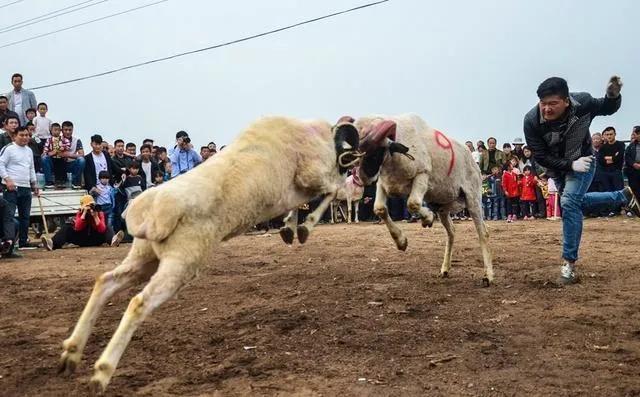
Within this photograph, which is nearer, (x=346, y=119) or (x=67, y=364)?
(x=67, y=364)

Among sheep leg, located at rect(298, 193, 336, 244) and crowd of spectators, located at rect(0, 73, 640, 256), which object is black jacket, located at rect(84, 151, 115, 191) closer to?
crowd of spectators, located at rect(0, 73, 640, 256)

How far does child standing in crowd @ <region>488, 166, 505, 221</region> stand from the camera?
19.3 m

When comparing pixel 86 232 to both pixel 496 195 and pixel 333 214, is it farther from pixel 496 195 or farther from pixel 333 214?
pixel 496 195

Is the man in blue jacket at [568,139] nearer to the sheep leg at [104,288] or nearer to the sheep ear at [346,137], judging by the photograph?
the sheep ear at [346,137]

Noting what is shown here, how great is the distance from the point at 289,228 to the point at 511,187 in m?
14.0

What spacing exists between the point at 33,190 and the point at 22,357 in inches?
329

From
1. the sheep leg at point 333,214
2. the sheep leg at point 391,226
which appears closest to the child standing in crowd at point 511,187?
the sheep leg at point 333,214

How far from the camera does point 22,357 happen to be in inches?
215

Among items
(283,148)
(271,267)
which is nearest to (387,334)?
(283,148)

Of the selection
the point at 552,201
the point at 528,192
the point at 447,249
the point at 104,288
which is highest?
the point at 104,288

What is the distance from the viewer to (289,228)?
19.9 feet

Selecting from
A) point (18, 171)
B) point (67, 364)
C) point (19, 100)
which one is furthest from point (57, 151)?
point (67, 364)

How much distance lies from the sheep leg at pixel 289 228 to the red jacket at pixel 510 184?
44.2 feet

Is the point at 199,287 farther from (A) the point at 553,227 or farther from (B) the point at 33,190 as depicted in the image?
(A) the point at 553,227
